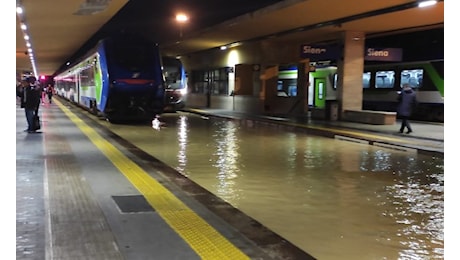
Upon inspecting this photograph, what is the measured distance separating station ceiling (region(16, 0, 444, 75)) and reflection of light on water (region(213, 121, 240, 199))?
5044 millimetres

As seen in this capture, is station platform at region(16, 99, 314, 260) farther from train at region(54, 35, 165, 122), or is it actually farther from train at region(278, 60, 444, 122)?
train at region(278, 60, 444, 122)

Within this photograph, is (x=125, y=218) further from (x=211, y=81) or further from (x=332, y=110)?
(x=211, y=81)

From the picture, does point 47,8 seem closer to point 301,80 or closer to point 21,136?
point 21,136

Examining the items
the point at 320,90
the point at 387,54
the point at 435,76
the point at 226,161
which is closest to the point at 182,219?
the point at 226,161

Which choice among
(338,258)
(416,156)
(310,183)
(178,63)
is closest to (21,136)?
(310,183)

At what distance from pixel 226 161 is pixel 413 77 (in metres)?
16.1

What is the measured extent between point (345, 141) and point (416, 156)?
345 cm

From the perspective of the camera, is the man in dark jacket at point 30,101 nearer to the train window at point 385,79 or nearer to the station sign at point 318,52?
the station sign at point 318,52

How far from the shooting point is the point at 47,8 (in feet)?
63.0

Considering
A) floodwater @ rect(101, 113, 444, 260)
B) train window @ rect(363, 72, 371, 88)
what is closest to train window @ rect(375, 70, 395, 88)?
train window @ rect(363, 72, 371, 88)

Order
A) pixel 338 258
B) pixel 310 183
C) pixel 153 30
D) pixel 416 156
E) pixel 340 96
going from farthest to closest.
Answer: pixel 153 30
pixel 340 96
pixel 416 156
pixel 310 183
pixel 338 258

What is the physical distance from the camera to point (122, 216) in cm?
599

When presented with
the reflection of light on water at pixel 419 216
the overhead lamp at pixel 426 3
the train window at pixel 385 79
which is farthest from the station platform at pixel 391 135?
the train window at pixel 385 79

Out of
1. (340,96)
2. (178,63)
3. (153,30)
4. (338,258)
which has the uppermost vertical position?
(153,30)
